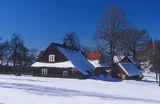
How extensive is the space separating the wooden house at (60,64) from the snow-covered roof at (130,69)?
25.7 feet

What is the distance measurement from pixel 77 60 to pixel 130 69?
1429 cm

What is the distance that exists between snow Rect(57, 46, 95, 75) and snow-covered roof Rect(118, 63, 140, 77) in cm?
783

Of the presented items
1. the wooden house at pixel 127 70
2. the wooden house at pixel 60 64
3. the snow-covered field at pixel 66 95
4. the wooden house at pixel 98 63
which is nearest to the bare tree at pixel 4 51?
the wooden house at pixel 98 63

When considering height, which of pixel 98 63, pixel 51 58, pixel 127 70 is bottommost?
pixel 127 70

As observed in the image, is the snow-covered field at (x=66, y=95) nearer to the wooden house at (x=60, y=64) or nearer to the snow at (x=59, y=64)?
the wooden house at (x=60, y=64)

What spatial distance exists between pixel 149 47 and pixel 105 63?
1045 centimetres

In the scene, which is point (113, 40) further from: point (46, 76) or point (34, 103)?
point (34, 103)

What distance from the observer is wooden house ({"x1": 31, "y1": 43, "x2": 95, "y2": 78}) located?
2539 inches

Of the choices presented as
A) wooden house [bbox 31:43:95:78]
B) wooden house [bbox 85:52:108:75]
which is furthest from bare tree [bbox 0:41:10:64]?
wooden house [bbox 31:43:95:78]

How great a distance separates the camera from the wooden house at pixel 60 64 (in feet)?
212

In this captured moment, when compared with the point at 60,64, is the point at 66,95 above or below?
below

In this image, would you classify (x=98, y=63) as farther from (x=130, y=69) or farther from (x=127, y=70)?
(x=127, y=70)

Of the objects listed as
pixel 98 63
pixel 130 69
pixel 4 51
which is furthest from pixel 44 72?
pixel 4 51

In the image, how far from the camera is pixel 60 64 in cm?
6612
